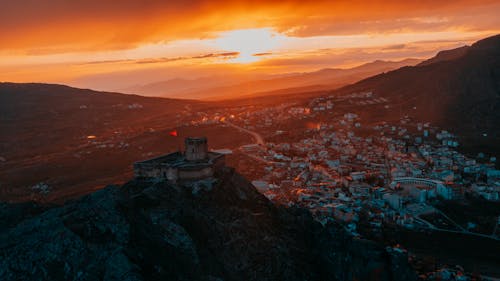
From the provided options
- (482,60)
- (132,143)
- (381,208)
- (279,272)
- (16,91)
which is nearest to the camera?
(279,272)

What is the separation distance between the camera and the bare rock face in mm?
18812

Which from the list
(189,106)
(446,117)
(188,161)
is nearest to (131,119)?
(189,106)

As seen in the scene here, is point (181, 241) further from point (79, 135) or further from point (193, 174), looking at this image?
point (79, 135)

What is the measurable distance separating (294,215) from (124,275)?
15961 millimetres

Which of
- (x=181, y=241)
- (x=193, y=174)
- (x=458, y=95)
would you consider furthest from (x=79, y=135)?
(x=458, y=95)

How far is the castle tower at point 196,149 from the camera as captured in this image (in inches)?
1223

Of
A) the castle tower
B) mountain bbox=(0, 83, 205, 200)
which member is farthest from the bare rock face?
mountain bbox=(0, 83, 205, 200)

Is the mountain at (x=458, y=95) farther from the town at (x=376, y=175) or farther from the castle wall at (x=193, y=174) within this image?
the castle wall at (x=193, y=174)

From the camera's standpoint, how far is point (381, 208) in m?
45.0

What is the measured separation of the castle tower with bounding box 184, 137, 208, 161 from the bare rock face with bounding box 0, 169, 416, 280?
2.23 metres

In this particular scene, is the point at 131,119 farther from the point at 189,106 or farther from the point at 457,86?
the point at 457,86

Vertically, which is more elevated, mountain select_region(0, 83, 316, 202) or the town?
mountain select_region(0, 83, 316, 202)

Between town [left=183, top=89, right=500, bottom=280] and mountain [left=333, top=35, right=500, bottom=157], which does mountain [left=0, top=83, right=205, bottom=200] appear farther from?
mountain [left=333, top=35, right=500, bottom=157]

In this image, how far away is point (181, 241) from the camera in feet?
73.2
